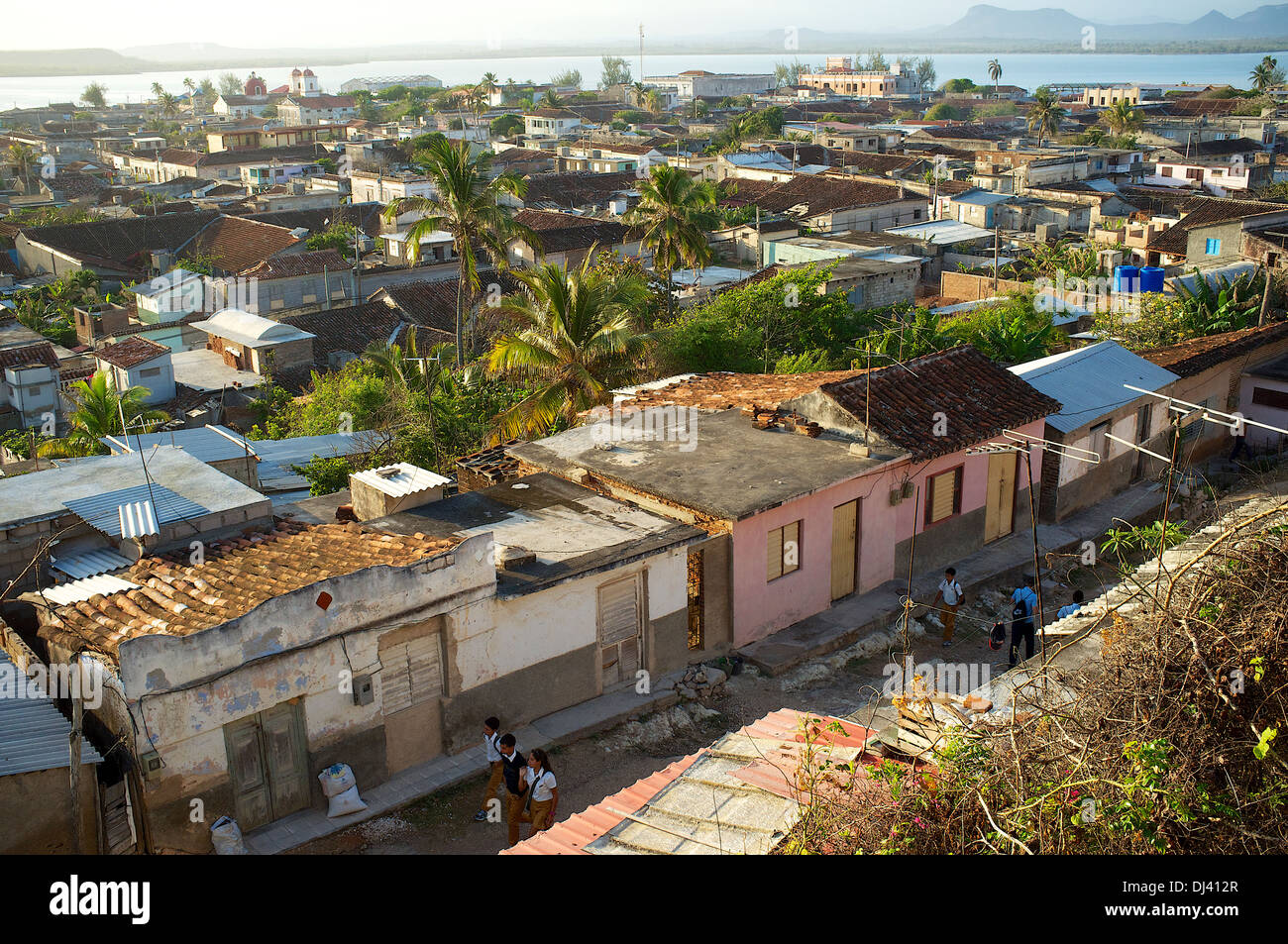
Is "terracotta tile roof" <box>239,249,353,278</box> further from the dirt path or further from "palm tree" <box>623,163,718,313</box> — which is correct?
the dirt path

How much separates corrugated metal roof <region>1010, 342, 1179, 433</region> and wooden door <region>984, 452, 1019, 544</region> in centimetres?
136

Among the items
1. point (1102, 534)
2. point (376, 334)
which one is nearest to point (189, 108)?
point (376, 334)

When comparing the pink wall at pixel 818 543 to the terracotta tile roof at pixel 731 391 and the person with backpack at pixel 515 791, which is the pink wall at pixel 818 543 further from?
the person with backpack at pixel 515 791

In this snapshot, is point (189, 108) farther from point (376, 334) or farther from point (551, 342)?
point (551, 342)

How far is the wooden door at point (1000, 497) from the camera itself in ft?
63.7

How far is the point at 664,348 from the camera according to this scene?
27328 millimetres

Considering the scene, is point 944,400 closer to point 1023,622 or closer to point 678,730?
A: point 1023,622

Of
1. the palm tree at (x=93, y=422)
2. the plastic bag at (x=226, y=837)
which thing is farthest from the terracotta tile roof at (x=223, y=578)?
the palm tree at (x=93, y=422)

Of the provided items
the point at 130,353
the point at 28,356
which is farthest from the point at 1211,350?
the point at 28,356

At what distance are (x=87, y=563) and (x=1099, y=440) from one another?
17186mm

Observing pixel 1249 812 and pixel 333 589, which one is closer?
pixel 1249 812

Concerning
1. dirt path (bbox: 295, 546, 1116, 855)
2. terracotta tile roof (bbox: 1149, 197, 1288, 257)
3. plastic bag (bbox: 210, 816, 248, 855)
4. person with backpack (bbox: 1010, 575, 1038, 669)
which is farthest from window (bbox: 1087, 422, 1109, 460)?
terracotta tile roof (bbox: 1149, 197, 1288, 257)

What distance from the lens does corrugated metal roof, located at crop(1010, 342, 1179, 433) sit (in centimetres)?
2078

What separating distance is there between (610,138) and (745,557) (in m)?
94.2
